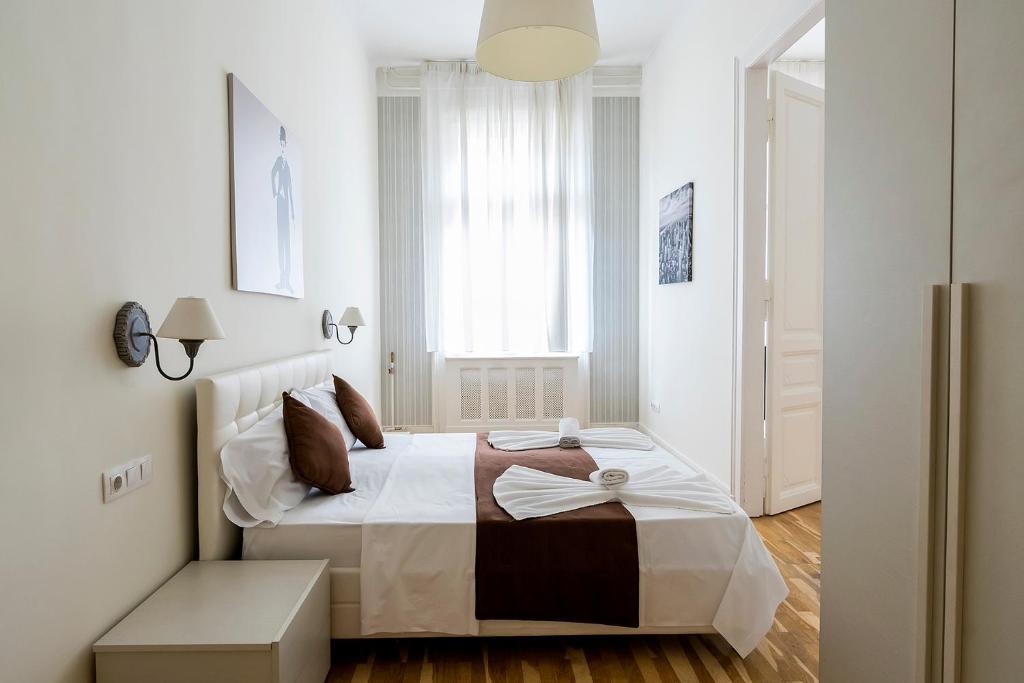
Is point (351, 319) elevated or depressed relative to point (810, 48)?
depressed

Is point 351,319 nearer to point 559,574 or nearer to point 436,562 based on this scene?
point 436,562

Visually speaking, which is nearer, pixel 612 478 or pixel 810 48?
pixel 612 478

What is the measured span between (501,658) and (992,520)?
5.66 ft

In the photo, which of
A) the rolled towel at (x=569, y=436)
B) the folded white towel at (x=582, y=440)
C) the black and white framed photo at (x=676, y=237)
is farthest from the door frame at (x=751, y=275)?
the rolled towel at (x=569, y=436)

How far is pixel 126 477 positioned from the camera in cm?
165

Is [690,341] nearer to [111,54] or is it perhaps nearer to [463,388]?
[463,388]

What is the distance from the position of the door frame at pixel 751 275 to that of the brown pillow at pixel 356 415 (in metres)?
2.09

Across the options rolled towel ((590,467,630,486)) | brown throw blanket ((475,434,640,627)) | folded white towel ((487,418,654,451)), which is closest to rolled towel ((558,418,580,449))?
folded white towel ((487,418,654,451))

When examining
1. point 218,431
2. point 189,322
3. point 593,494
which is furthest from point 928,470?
point 218,431

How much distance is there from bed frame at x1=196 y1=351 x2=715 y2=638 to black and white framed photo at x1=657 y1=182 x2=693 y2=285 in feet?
9.41

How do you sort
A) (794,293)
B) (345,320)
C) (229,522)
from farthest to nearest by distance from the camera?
1. (345,320)
2. (794,293)
3. (229,522)

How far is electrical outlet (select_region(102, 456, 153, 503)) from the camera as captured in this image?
1.57m

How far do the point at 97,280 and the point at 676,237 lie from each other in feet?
12.7

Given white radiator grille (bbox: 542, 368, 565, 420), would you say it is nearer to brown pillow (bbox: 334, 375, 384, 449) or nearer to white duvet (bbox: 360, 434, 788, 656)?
brown pillow (bbox: 334, 375, 384, 449)
